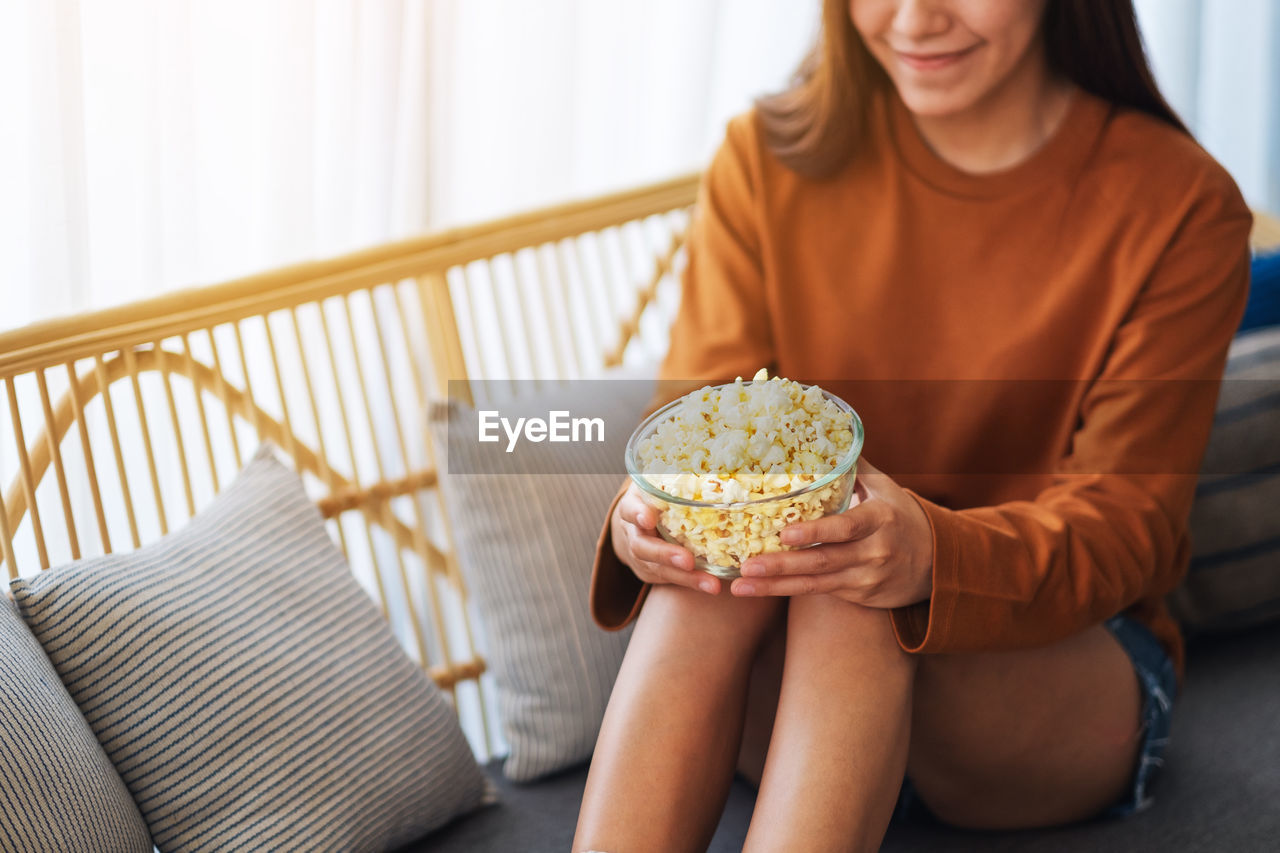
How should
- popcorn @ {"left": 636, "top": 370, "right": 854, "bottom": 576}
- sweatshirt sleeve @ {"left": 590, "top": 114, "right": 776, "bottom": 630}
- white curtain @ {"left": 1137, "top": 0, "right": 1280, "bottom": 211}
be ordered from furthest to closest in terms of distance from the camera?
white curtain @ {"left": 1137, "top": 0, "right": 1280, "bottom": 211} → sweatshirt sleeve @ {"left": 590, "top": 114, "right": 776, "bottom": 630} → popcorn @ {"left": 636, "top": 370, "right": 854, "bottom": 576}

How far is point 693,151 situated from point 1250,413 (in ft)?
3.25

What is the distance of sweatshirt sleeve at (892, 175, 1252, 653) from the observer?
109 centimetres

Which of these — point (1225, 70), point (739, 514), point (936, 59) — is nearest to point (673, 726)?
point (739, 514)

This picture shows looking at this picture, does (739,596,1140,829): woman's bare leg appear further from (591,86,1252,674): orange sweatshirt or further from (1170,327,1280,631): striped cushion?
(1170,327,1280,631): striped cushion

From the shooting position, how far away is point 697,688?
103 centimetres

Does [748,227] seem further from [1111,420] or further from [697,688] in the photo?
[697,688]

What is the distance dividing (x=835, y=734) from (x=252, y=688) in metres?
0.57

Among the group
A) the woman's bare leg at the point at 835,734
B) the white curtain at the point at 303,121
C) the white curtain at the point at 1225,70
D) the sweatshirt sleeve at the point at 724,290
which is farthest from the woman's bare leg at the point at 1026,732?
the white curtain at the point at 1225,70

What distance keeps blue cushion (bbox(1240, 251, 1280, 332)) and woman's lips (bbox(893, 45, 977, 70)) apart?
0.63 m

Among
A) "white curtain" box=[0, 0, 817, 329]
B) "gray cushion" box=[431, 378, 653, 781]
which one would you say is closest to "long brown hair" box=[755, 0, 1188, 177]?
"white curtain" box=[0, 0, 817, 329]

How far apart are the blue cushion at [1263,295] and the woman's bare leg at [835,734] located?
2.80 ft

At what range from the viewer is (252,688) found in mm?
1148

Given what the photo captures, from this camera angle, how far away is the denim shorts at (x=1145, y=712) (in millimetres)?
1202

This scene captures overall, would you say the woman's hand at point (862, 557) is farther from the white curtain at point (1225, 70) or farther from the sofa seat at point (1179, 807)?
the white curtain at point (1225, 70)
